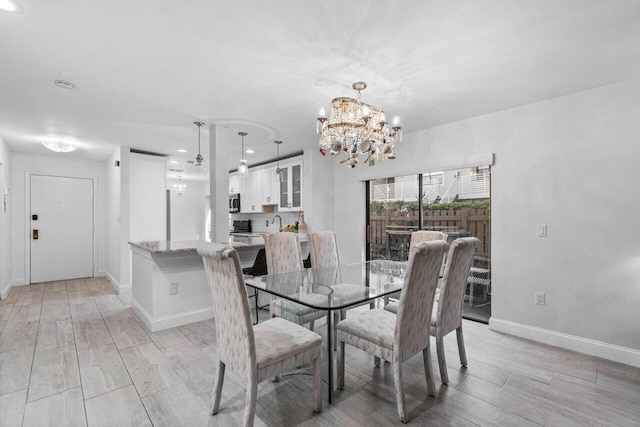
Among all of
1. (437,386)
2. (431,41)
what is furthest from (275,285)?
(431,41)

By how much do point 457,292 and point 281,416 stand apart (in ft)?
4.93

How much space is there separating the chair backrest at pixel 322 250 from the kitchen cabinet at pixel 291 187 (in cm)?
170

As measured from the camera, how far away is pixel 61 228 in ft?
18.4

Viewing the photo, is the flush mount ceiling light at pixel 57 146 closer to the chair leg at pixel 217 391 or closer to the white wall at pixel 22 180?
the white wall at pixel 22 180

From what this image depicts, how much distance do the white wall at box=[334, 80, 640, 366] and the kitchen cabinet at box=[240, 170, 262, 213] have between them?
3.78 m

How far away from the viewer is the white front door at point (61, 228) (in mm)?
5387

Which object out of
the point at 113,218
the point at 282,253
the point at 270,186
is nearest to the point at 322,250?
the point at 282,253

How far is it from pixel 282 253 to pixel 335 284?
31.8 inches

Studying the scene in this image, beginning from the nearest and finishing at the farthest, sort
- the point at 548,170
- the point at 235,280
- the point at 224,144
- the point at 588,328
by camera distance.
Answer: the point at 235,280
the point at 588,328
the point at 548,170
the point at 224,144

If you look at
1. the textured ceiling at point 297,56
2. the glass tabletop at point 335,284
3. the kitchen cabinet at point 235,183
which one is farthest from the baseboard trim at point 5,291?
the glass tabletop at point 335,284

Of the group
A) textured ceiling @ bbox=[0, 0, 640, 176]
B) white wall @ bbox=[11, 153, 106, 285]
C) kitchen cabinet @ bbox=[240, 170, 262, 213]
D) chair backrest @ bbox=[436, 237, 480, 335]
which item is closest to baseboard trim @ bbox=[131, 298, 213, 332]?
textured ceiling @ bbox=[0, 0, 640, 176]

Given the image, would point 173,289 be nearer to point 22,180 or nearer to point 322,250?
point 322,250

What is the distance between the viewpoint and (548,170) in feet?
9.66

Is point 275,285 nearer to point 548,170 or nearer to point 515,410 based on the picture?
point 515,410
